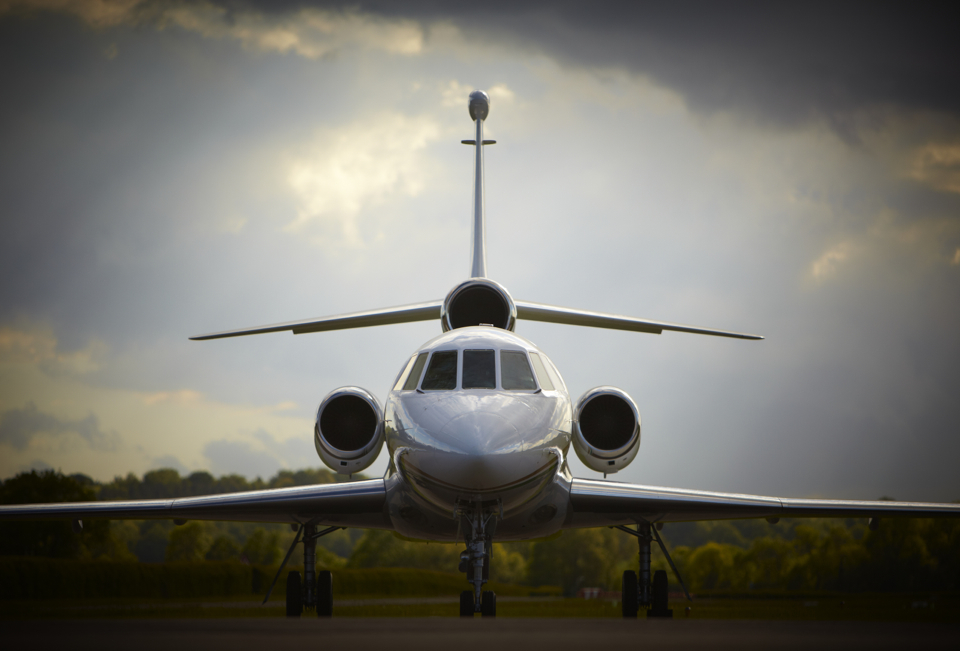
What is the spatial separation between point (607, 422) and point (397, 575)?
28178mm

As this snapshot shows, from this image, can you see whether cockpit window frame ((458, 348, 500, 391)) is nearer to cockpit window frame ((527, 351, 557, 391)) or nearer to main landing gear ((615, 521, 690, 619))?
cockpit window frame ((527, 351, 557, 391))

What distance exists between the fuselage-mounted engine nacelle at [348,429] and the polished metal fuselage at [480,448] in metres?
1.38

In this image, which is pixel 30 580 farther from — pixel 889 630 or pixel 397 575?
pixel 889 630

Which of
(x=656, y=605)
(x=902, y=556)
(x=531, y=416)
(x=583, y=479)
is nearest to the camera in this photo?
(x=531, y=416)

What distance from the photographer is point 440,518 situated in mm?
10930

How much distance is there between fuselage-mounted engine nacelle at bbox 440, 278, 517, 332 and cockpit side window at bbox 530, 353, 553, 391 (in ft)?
13.2

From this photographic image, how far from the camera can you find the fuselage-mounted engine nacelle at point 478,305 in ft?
48.9

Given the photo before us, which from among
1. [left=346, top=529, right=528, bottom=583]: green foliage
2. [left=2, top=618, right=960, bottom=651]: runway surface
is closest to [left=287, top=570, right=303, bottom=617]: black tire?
[left=2, top=618, right=960, bottom=651]: runway surface

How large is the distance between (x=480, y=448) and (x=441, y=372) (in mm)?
1828

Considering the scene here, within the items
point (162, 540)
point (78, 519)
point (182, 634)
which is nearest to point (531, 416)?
point (182, 634)

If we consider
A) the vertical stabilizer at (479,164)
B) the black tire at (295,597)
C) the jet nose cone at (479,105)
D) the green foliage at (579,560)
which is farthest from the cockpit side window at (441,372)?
the green foliage at (579,560)

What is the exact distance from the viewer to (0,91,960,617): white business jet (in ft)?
30.2

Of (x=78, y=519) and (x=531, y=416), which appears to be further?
(x=78, y=519)

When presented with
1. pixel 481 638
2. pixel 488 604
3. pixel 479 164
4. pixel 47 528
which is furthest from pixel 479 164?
pixel 47 528
